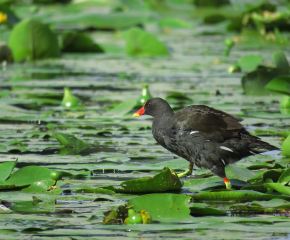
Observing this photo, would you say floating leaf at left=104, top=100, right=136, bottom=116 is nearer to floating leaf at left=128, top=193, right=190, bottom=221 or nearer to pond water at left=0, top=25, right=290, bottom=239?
pond water at left=0, top=25, right=290, bottom=239

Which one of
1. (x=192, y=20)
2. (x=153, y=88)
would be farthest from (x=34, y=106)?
(x=192, y=20)

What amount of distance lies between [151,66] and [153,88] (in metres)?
2.13

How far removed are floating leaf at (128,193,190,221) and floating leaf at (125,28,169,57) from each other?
7.23 m

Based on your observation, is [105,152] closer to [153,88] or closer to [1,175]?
[1,175]

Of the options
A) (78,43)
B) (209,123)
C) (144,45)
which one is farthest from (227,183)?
(78,43)

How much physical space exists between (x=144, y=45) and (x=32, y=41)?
2.05 metres

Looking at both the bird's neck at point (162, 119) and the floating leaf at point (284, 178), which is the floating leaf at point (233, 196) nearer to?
the floating leaf at point (284, 178)

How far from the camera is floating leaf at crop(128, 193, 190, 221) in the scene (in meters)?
2.79

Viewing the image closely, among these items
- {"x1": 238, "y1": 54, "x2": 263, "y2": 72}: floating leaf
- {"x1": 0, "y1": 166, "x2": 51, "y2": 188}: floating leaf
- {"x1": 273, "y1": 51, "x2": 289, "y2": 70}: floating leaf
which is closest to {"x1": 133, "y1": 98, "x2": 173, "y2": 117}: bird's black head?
{"x1": 0, "y1": 166, "x2": 51, "y2": 188}: floating leaf

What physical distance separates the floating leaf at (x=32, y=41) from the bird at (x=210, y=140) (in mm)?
5679

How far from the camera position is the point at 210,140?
3.65 meters

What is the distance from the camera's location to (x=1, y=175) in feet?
11.0

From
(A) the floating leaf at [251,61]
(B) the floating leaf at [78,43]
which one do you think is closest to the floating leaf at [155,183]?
(A) the floating leaf at [251,61]

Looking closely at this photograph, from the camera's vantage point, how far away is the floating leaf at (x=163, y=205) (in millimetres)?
2787
